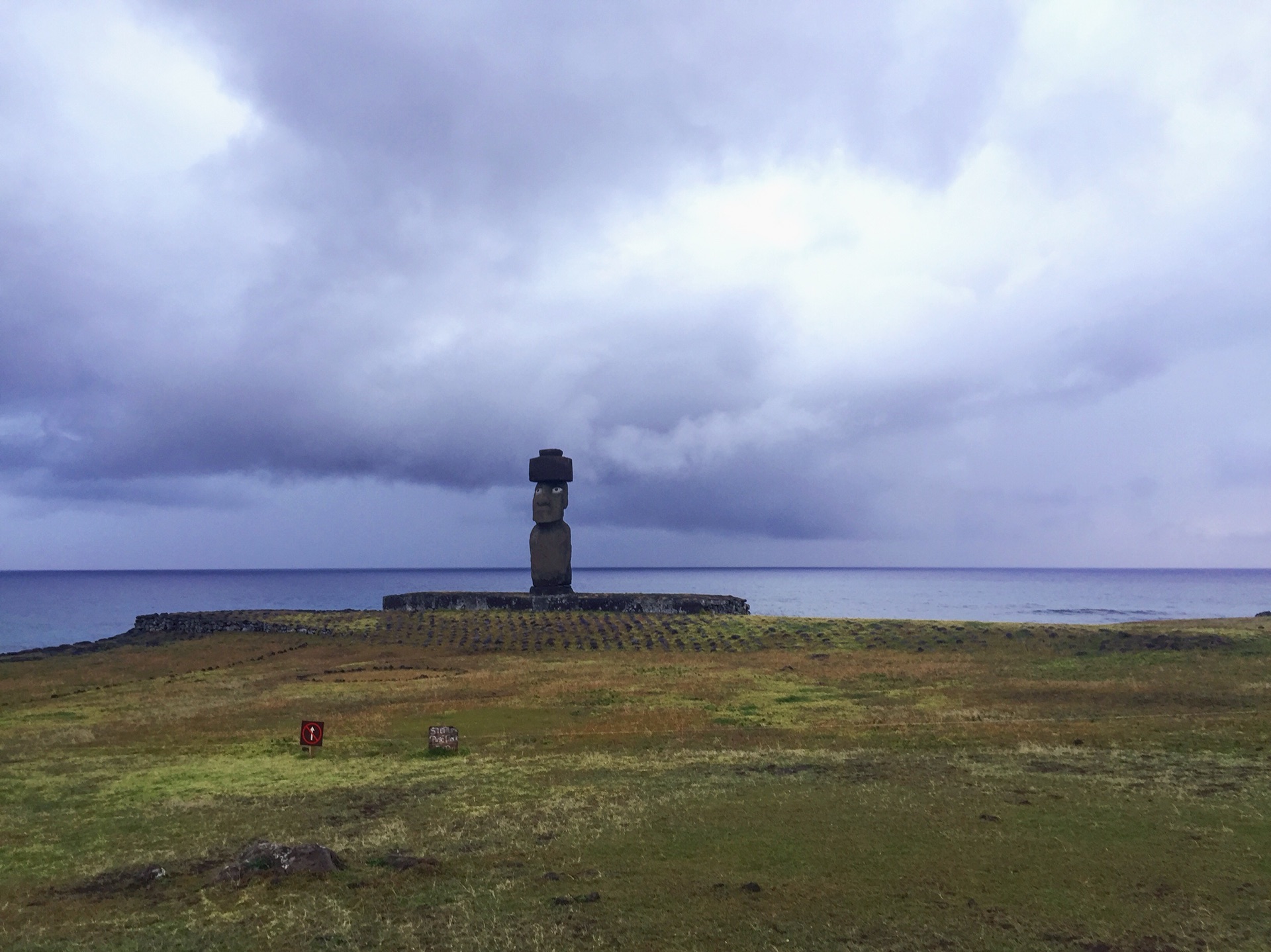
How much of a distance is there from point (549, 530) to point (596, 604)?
173 inches

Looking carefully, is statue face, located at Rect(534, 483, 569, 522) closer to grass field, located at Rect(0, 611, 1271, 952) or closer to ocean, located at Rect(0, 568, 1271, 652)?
grass field, located at Rect(0, 611, 1271, 952)

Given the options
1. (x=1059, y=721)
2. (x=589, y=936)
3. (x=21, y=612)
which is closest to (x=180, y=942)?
(x=589, y=936)

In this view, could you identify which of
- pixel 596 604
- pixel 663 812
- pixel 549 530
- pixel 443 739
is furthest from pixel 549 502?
pixel 663 812

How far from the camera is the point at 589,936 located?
7.14 meters

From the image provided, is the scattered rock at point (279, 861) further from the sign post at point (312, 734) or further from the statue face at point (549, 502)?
the statue face at point (549, 502)

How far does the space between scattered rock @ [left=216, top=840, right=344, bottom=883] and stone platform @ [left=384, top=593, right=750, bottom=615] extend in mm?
31455

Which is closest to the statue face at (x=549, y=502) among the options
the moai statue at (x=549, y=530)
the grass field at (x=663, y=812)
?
the moai statue at (x=549, y=530)

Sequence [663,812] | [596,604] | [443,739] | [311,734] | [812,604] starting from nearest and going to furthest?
[663,812]
[311,734]
[443,739]
[596,604]
[812,604]

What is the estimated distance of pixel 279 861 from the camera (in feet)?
28.3

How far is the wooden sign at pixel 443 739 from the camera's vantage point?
579 inches

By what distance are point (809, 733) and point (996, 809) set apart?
219 inches

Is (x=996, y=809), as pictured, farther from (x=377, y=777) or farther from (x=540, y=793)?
(x=377, y=777)

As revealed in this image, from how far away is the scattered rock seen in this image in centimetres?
848

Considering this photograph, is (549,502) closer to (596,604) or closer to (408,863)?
(596,604)
